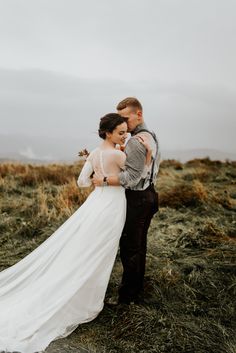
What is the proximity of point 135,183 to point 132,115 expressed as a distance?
2.16ft

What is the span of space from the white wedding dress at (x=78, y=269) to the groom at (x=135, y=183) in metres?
0.10

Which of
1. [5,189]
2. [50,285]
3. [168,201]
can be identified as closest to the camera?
[50,285]

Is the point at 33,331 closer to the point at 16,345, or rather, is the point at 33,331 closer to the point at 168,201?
the point at 16,345

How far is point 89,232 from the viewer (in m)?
4.14

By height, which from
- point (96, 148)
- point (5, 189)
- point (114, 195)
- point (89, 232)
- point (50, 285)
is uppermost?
point (96, 148)

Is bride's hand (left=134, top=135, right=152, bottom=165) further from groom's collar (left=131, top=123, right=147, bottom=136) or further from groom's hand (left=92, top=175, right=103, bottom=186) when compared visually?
groom's hand (left=92, top=175, right=103, bottom=186)

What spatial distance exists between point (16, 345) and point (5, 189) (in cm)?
718

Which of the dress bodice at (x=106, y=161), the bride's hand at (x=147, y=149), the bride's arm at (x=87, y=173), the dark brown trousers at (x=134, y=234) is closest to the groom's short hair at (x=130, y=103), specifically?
the bride's hand at (x=147, y=149)

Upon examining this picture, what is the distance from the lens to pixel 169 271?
5.26 meters

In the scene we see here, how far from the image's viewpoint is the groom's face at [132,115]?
4172 mm

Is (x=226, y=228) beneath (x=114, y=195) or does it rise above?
beneath

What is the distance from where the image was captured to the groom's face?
4.17m

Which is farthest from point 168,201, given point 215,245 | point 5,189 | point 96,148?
point 96,148

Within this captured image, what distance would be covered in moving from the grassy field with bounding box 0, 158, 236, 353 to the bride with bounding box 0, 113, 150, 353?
0.21 meters
